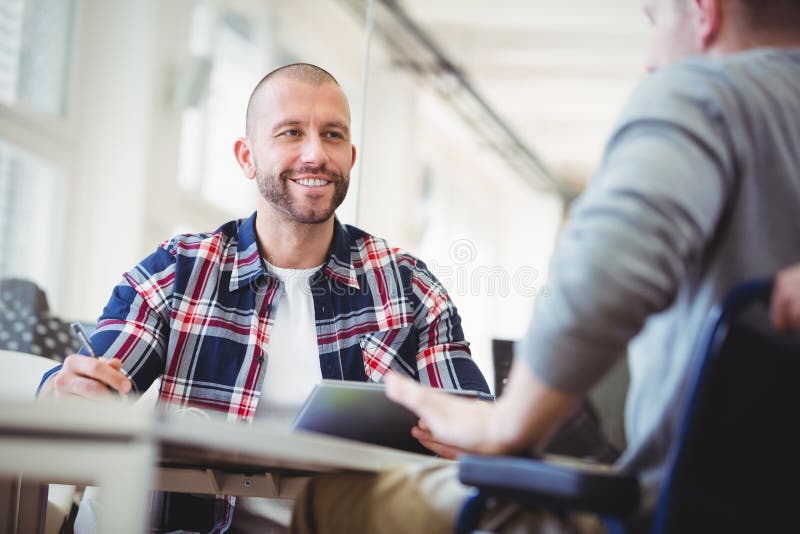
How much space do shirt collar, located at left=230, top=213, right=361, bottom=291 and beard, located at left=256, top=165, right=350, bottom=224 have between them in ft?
0.21

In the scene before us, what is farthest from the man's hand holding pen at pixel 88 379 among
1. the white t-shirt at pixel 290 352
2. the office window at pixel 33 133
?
the office window at pixel 33 133

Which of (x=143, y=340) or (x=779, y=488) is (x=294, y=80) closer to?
(x=143, y=340)

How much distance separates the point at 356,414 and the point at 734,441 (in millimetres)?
701

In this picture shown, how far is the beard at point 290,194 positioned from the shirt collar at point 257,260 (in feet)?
0.21

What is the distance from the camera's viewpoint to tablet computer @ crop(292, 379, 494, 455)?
1.37m

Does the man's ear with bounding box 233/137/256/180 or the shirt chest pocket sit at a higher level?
the man's ear with bounding box 233/137/256/180

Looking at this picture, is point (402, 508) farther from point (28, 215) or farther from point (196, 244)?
point (28, 215)

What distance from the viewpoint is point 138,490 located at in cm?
77

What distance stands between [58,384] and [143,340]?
1.38 feet

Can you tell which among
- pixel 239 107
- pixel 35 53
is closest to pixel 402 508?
pixel 35 53

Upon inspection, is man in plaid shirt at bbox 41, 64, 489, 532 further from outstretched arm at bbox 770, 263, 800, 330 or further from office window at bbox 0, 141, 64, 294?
office window at bbox 0, 141, 64, 294

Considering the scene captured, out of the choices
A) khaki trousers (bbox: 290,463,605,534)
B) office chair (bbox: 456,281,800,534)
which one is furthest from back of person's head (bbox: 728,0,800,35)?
khaki trousers (bbox: 290,463,605,534)

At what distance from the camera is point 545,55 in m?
9.16

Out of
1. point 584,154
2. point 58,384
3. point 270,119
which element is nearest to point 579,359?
point 58,384
